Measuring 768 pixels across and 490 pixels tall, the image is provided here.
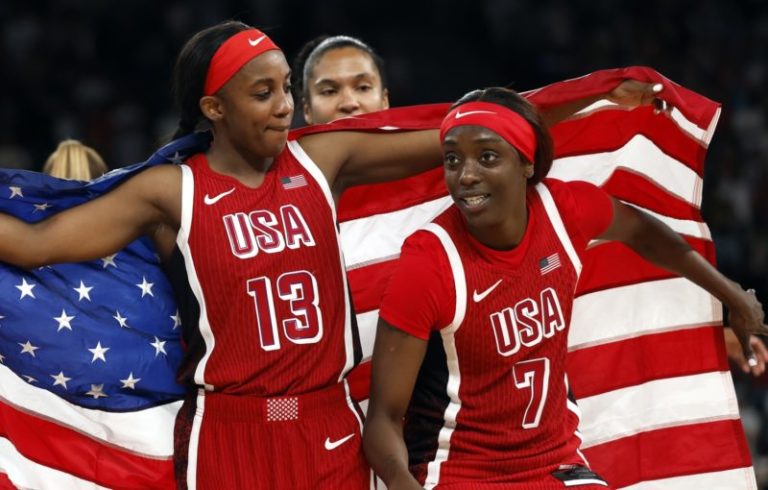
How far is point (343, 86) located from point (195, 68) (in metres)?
1.17

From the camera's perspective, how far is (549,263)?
10.2 ft

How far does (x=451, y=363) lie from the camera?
3051 millimetres

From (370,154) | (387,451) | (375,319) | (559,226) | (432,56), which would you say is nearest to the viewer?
(387,451)

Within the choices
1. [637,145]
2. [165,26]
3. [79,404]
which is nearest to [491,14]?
[165,26]

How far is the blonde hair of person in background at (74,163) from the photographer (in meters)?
4.01

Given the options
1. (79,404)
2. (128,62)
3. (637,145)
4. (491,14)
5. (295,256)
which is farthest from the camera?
(491,14)

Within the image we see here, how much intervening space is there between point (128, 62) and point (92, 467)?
601 centimetres

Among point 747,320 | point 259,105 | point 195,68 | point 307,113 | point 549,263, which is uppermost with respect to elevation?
point 195,68

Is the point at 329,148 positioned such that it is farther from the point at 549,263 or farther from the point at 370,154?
the point at 549,263

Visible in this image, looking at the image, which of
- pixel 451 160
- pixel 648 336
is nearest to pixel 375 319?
pixel 451 160

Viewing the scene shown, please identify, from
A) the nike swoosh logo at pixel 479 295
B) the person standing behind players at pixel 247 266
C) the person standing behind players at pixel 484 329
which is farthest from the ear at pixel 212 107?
the nike swoosh logo at pixel 479 295

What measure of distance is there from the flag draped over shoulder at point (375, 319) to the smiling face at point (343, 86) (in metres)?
0.62

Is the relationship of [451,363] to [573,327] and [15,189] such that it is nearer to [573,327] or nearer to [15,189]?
[573,327]

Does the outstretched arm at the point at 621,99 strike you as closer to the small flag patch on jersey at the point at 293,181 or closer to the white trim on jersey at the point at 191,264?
the small flag patch on jersey at the point at 293,181
